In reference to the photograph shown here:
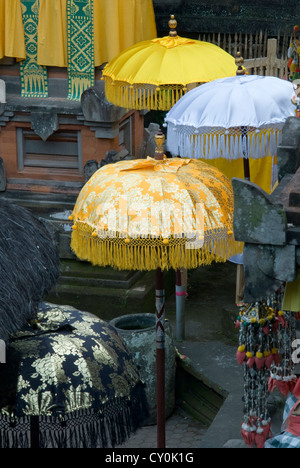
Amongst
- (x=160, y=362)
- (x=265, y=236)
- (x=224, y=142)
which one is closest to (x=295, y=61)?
(x=224, y=142)

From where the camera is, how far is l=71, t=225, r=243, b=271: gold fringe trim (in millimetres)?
6617

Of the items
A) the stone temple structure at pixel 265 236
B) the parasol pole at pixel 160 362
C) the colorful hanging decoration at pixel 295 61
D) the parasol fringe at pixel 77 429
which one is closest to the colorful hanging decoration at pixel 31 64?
the colorful hanging decoration at pixel 295 61

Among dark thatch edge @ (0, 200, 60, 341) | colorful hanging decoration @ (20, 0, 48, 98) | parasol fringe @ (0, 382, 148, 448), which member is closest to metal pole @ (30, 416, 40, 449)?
parasol fringe @ (0, 382, 148, 448)

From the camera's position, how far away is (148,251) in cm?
662

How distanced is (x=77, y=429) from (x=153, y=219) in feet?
6.37

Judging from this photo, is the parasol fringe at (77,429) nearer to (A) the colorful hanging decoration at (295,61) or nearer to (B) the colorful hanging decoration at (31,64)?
(A) the colorful hanging decoration at (295,61)

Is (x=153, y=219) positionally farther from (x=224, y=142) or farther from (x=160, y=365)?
(x=224, y=142)

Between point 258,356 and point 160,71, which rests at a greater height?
point 160,71

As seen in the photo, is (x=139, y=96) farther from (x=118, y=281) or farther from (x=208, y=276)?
(x=208, y=276)

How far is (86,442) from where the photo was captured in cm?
515

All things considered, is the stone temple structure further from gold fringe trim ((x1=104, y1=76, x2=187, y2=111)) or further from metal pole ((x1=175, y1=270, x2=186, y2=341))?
gold fringe trim ((x1=104, y1=76, x2=187, y2=111))

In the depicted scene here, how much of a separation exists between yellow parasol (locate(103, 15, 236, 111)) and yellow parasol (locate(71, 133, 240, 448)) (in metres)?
3.06
